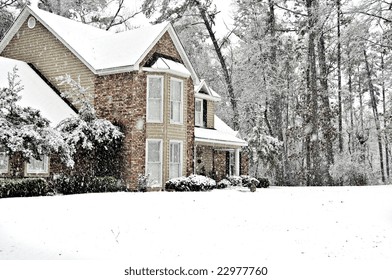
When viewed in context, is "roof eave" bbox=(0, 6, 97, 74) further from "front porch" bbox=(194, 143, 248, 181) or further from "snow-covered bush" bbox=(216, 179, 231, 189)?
"snow-covered bush" bbox=(216, 179, 231, 189)

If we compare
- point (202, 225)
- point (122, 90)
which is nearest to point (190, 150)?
point (122, 90)

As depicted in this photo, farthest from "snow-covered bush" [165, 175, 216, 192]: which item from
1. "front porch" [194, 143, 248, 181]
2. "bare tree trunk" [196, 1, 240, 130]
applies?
"bare tree trunk" [196, 1, 240, 130]

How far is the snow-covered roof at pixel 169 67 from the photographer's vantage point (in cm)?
2234

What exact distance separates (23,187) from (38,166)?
458 centimetres

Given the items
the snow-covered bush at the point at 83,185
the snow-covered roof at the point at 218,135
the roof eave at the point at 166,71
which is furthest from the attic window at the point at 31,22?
the snow-covered roof at the point at 218,135

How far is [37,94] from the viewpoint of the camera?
74.9ft

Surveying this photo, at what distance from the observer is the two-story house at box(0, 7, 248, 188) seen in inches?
874

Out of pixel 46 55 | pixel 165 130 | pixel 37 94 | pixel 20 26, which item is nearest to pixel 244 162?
pixel 165 130

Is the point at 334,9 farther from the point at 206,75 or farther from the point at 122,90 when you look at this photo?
the point at 206,75

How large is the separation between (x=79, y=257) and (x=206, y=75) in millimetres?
34838

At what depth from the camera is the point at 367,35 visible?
21734 mm

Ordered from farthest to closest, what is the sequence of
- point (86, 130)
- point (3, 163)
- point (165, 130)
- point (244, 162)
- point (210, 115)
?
point (244, 162)
point (210, 115)
point (165, 130)
point (86, 130)
point (3, 163)

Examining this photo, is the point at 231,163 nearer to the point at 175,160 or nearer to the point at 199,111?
the point at 199,111

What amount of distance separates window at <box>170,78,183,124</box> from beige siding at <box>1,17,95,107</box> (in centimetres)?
385
